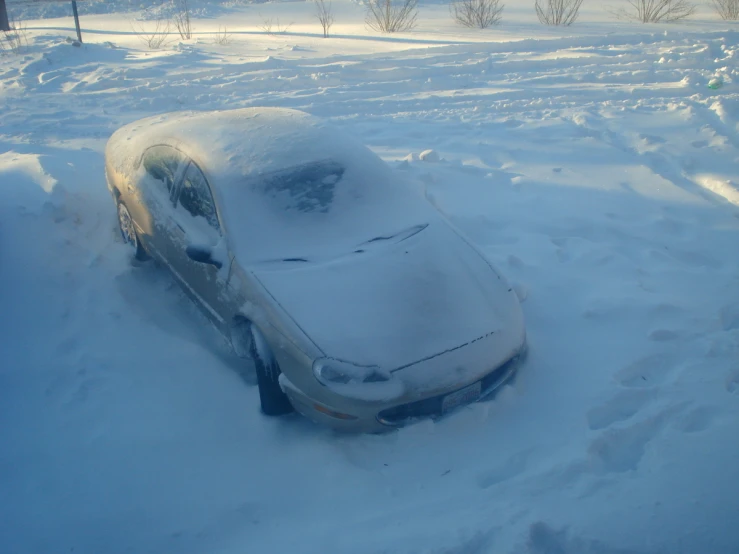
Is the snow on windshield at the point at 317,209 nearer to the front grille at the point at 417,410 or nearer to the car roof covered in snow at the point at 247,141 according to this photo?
the car roof covered in snow at the point at 247,141

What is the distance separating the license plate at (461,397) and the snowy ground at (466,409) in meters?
0.09

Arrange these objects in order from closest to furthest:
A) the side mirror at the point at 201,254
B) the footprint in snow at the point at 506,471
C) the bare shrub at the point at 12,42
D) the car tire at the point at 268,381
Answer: the footprint in snow at the point at 506,471, the car tire at the point at 268,381, the side mirror at the point at 201,254, the bare shrub at the point at 12,42

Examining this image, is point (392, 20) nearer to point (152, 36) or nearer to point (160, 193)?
point (152, 36)

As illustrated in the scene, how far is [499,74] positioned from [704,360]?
7576 millimetres

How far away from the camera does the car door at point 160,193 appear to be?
4277mm

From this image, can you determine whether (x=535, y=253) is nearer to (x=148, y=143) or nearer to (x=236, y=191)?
(x=236, y=191)

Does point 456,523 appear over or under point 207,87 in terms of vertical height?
under

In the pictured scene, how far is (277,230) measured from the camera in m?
3.78

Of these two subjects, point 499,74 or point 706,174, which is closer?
point 706,174

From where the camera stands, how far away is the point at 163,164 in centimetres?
448

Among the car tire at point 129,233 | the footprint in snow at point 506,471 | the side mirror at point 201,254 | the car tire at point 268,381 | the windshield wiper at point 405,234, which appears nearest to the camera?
the footprint in snow at point 506,471

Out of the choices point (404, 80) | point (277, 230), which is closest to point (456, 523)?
point (277, 230)

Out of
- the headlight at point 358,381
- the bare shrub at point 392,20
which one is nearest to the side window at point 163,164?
the headlight at point 358,381

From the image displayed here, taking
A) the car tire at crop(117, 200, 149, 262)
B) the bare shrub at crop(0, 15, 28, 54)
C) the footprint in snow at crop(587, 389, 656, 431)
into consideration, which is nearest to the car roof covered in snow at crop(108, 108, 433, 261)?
the car tire at crop(117, 200, 149, 262)
